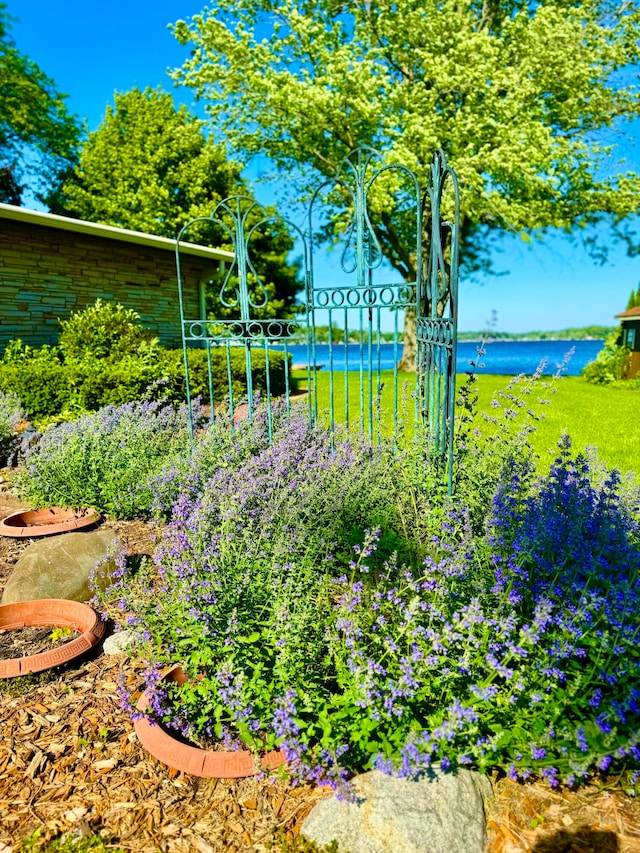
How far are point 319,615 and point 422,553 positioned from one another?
0.84 metres

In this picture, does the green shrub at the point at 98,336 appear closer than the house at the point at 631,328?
Yes

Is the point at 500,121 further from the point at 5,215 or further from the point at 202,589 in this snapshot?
the point at 202,589

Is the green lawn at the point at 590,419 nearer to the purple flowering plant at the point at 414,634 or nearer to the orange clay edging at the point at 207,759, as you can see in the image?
the purple flowering plant at the point at 414,634

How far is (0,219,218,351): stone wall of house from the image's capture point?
10617 millimetres

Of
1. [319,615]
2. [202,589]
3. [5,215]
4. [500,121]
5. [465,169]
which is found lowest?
[319,615]

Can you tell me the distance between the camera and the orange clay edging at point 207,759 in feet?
7.06

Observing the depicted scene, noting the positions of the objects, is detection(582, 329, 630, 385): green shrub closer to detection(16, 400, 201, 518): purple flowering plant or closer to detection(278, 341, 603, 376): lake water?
detection(278, 341, 603, 376): lake water

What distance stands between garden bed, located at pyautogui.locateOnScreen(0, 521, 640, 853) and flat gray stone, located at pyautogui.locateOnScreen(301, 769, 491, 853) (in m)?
0.10

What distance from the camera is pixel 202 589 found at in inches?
92.0

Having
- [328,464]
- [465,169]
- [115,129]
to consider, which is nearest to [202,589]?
[328,464]

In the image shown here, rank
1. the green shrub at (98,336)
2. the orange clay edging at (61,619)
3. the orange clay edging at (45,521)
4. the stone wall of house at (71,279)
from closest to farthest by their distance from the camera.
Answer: the orange clay edging at (61,619), the orange clay edging at (45,521), the green shrub at (98,336), the stone wall of house at (71,279)

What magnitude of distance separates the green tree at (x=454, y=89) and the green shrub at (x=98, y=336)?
7.26 metres

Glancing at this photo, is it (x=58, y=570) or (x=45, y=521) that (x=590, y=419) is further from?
(x=58, y=570)

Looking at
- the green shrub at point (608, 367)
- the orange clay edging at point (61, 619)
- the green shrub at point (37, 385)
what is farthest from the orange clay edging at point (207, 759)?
the green shrub at point (608, 367)
